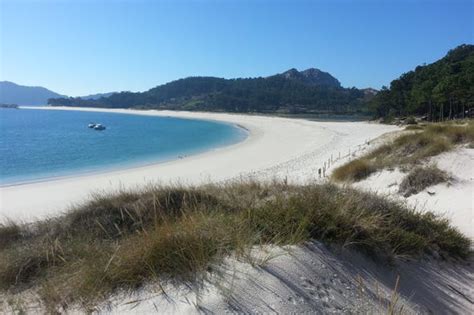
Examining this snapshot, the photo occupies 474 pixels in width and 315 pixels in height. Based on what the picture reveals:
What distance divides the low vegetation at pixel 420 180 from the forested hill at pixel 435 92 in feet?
141

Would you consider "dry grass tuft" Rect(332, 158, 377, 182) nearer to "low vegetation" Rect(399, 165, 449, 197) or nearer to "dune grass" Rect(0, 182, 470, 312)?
"low vegetation" Rect(399, 165, 449, 197)

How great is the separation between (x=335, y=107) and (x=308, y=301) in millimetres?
166432

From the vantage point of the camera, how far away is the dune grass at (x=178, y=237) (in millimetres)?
2924

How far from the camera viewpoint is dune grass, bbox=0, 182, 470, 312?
292 cm

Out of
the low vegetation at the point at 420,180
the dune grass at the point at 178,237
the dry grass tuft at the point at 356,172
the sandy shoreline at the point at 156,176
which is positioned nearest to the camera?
the dune grass at the point at 178,237

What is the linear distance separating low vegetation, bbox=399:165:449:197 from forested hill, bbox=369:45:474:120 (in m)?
43.1

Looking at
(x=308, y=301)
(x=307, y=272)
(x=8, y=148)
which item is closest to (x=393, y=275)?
(x=307, y=272)

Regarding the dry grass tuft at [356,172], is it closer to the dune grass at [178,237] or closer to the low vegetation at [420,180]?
the low vegetation at [420,180]

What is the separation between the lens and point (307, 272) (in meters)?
3.05

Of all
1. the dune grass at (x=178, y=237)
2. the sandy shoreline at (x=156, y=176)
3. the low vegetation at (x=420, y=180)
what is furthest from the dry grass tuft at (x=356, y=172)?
the dune grass at (x=178, y=237)

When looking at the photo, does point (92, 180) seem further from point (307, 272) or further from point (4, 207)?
point (307, 272)

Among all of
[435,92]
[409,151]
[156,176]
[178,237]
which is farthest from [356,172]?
[435,92]

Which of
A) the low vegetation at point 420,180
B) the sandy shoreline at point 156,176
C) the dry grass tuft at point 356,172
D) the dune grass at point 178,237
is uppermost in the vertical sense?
the dune grass at point 178,237

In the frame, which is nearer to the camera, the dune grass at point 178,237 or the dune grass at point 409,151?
the dune grass at point 178,237
